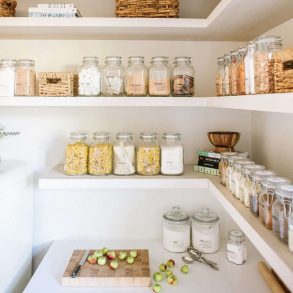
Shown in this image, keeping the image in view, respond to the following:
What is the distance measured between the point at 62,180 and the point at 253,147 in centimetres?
98

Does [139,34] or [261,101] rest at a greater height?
[139,34]

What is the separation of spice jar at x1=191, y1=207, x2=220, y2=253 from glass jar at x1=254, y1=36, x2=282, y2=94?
0.82 meters

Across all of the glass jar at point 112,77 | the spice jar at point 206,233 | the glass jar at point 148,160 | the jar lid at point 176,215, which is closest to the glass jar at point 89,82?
the glass jar at point 112,77

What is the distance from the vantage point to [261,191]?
89 centimetres

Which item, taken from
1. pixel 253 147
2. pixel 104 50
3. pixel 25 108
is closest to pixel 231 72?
pixel 253 147

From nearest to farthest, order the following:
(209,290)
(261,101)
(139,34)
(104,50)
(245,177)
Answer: (261,101)
(245,177)
(209,290)
(139,34)
(104,50)

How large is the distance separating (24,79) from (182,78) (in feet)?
2.35

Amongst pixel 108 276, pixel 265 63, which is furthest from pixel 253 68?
pixel 108 276

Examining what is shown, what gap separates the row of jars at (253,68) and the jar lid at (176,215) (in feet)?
2.17

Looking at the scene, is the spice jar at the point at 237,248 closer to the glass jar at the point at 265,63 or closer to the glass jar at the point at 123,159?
the glass jar at the point at 123,159

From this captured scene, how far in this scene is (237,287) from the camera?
3.96 ft

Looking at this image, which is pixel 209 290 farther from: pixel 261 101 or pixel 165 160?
pixel 261 101

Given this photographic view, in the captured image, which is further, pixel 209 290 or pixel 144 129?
pixel 144 129

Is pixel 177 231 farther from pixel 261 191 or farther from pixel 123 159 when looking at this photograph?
pixel 261 191
